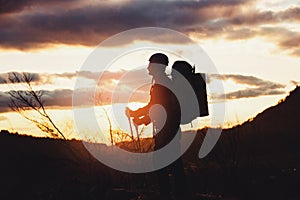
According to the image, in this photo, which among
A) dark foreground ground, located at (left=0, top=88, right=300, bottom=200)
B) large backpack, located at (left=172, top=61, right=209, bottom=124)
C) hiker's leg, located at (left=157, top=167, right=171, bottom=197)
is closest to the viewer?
hiker's leg, located at (left=157, top=167, right=171, bottom=197)

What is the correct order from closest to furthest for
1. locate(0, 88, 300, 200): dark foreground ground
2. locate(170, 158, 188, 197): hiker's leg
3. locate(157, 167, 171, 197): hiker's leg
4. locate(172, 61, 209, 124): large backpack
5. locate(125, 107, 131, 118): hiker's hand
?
locate(170, 158, 188, 197): hiker's leg → locate(157, 167, 171, 197): hiker's leg → locate(172, 61, 209, 124): large backpack → locate(125, 107, 131, 118): hiker's hand → locate(0, 88, 300, 200): dark foreground ground

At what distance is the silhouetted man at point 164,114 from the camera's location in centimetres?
949

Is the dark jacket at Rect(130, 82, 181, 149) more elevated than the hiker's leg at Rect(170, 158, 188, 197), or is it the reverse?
the dark jacket at Rect(130, 82, 181, 149)

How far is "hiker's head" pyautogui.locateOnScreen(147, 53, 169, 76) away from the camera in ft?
31.1

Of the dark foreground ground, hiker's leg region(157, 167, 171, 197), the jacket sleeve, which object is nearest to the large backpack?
the jacket sleeve

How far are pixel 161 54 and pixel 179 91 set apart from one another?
72 cm

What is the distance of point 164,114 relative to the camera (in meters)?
9.60

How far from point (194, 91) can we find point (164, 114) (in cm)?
70

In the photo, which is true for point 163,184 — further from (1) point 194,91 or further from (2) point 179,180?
(1) point 194,91

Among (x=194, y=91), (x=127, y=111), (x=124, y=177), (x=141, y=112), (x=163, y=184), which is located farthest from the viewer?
(x=124, y=177)

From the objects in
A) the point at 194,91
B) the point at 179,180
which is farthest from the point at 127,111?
the point at 179,180

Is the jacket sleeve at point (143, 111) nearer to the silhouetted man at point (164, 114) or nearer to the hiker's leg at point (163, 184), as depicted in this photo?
the silhouetted man at point (164, 114)

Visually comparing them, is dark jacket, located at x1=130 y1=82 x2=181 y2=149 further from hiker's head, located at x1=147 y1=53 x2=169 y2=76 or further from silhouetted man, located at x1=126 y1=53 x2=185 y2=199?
hiker's head, located at x1=147 y1=53 x2=169 y2=76

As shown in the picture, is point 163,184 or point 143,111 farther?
point 143,111
